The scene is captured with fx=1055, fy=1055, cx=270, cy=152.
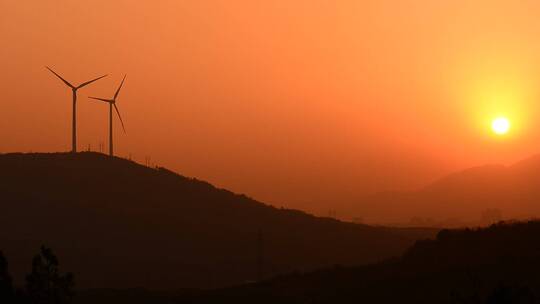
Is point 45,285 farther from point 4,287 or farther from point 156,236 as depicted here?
point 156,236

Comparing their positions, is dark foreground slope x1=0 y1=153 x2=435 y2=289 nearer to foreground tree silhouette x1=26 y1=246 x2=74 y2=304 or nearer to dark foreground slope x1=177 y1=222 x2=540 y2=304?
dark foreground slope x1=177 y1=222 x2=540 y2=304

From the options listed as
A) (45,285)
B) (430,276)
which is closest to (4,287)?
(45,285)

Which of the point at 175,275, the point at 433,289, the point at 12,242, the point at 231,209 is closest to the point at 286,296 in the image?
the point at 433,289

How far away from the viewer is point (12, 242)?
520 feet

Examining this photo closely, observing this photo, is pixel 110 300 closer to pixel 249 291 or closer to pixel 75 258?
pixel 249 291

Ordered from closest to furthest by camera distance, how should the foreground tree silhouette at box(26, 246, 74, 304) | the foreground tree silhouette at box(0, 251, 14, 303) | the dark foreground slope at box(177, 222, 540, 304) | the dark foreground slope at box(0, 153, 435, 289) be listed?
1. the foreground tree silhouette at box(0, 251, 14, 303)
2. the foreground tree silhouette at box(26, 246, 74, 304)
3. the dark foreground slope at box(177, 222, 540, 304)
4. the dark foreground slope at box(0, 153, 435, 289)

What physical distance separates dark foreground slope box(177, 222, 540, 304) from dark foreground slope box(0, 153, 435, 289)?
56.1 meters

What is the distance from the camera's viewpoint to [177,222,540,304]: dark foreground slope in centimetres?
6906

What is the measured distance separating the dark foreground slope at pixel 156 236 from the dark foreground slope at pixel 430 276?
56.1m

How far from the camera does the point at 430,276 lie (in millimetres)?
73375

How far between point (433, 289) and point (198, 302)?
764 inches

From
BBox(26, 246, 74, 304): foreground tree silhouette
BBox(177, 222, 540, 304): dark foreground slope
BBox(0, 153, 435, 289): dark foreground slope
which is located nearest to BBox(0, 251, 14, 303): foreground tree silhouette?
BBox(26, 246, 74, 304): foreground tree silhouette

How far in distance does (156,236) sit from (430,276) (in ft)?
340

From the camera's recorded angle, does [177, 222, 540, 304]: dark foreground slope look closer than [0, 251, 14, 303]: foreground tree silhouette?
No
